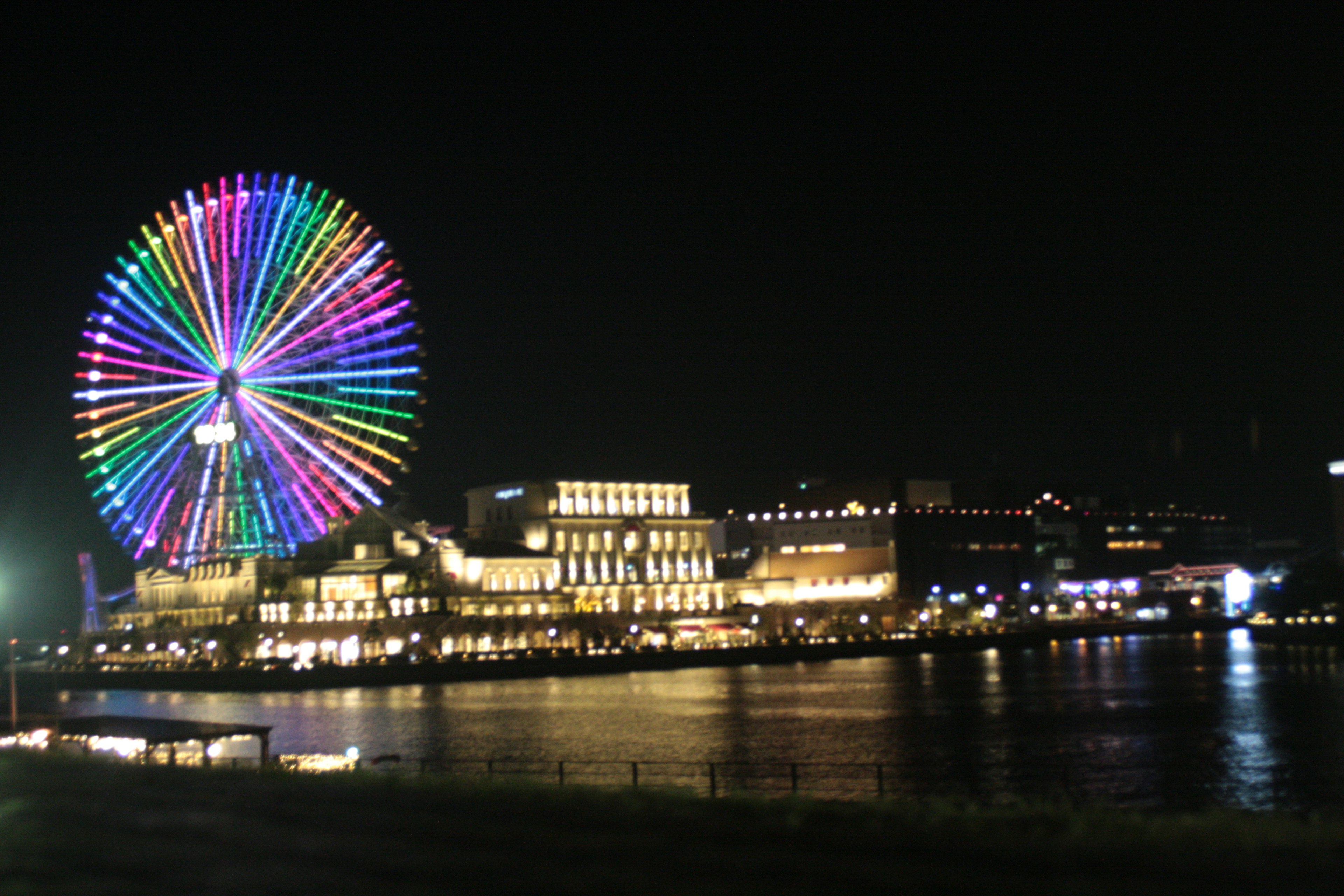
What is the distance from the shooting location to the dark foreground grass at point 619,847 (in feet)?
38.0

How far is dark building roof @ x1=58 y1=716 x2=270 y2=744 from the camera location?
104 feet

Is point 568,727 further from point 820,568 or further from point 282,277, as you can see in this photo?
point 820,568

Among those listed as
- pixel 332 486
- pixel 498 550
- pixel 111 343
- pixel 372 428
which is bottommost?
pixel 498 550

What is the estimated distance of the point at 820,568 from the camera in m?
146

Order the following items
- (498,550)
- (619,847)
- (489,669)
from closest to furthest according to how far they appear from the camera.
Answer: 1. (619,847)
2. (489,669)
3. (498,550)

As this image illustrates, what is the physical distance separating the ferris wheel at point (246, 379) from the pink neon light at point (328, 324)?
0.08 m

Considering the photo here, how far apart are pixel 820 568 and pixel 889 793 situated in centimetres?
11279

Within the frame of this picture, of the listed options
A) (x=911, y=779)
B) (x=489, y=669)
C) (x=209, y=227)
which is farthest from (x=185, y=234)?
(x=911, y=779)

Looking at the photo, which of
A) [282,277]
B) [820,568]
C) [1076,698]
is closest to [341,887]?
[1076,698]

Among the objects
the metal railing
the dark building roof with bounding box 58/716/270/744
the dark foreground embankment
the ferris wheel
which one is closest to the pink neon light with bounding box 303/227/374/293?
the ferris wheel

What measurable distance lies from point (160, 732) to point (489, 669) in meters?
64.5

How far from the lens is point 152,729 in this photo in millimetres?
33281

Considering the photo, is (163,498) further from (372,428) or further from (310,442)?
(372,428)

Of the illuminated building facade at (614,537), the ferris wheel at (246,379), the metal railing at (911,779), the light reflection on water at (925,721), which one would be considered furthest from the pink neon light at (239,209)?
the illuminated building facade at (614,537)
